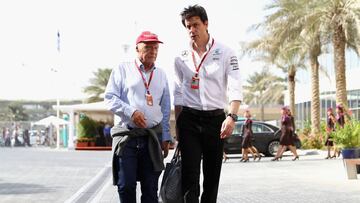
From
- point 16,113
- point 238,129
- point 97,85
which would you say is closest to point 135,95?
point 238,129

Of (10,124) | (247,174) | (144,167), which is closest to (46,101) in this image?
(10,124)

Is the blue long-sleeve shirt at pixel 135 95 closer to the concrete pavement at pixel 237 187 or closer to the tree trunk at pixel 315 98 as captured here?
the concrete pavement at pixel 237 187

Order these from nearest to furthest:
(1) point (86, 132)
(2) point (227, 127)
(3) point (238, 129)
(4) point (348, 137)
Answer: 1. (2) point (227, 127)
2. (4) point (348, 137)
3. (3) point (238, 129)
4. (1) point (86, 132)

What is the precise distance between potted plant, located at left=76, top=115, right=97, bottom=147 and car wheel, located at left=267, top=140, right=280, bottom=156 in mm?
18190

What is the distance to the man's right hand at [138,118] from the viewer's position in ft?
18.6

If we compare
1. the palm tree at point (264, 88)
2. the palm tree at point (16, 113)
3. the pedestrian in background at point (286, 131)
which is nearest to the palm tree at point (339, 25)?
the pedestrian in background at point (286, 131)

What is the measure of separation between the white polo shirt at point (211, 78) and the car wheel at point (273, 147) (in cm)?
2130

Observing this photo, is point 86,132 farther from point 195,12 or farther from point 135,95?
point 195,12

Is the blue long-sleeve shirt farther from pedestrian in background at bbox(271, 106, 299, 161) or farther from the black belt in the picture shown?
pedestrian in background at bbox(271, 106, 299, 161)

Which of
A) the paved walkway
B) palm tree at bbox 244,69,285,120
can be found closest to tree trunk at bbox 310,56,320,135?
the paved walkway

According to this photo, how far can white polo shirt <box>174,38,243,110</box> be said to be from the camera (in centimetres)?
568

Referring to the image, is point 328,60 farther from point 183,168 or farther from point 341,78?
point 183,168

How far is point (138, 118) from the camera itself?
569 centimetres

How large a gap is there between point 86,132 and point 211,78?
1490 inches
